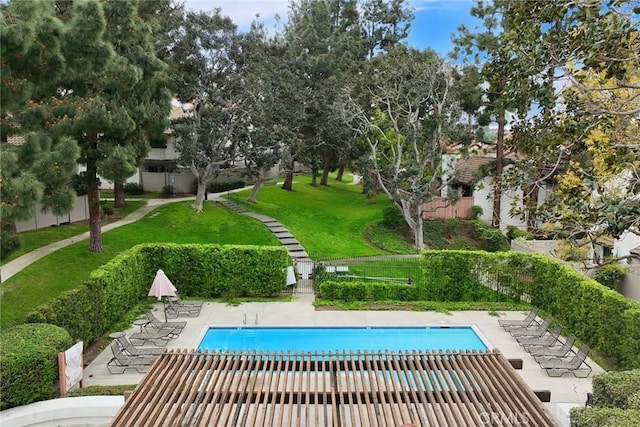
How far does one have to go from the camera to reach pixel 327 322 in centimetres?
1695

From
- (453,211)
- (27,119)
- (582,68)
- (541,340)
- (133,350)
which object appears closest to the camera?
(582,68)

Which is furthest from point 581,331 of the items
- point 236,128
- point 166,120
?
point 236,128

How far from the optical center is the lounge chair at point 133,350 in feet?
44.4

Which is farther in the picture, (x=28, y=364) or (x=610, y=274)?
(x=610, y=274)

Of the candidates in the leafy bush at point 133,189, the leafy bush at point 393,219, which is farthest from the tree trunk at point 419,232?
the leafy bush at point 133,189

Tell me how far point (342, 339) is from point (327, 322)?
119 centimetres

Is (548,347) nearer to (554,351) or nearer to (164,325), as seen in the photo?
(554,351)

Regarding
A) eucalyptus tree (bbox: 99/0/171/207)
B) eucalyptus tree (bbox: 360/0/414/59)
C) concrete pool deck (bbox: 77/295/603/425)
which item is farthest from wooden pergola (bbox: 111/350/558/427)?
eucalyptus tree (bbox: 360/0/414/59)

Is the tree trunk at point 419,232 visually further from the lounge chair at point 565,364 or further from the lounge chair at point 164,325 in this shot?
the lounge chair at point 164,325

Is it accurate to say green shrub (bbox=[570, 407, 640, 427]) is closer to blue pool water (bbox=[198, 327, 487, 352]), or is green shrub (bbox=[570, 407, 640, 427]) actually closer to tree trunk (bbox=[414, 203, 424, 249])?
blue pool water (bbox=[198, 327, 487, 352])

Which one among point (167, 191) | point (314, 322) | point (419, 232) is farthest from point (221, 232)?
point (419, 232)

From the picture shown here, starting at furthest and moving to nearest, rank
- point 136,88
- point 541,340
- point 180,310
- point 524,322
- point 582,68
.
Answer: point 136,88, point 180,310, point 524,322, point 541,340, point 582,68

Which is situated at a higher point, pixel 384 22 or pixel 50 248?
pixel 384 22

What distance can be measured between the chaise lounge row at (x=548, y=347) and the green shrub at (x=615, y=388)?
11.6 feet
